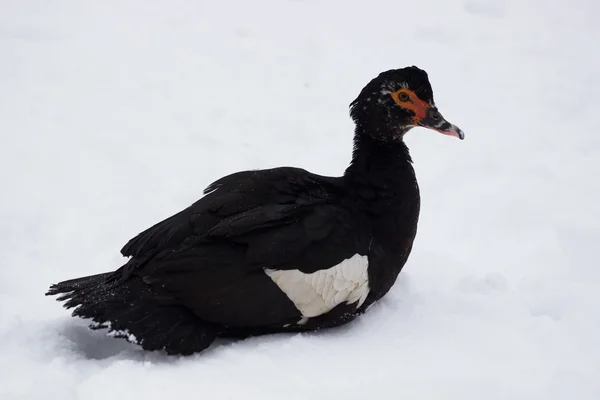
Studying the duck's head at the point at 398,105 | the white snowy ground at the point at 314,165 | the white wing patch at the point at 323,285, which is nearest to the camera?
the white snowy ground at the point at 314,165

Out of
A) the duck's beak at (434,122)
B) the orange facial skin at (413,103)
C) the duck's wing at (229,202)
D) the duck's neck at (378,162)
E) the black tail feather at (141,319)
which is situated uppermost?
the orange facial skin at (413,103)

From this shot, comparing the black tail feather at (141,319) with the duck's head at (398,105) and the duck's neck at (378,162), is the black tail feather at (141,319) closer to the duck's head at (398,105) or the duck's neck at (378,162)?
the duck's neck at (378,162)

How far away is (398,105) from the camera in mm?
4051

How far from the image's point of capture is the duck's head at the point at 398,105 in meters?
4.05

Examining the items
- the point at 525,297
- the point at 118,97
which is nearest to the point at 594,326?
the point at 525,297

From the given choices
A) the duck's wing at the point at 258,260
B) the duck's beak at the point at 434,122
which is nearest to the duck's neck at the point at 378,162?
the duck's beak at the point at 434,122

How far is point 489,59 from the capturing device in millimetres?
7715

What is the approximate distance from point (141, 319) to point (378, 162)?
1.51 metres

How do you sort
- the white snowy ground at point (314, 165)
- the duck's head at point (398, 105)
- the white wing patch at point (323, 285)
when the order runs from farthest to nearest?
1. the duck's head at point (398, 105)
2. the white wing patch at point (323, 285)
3. the white snowy ground at point (314, 165)

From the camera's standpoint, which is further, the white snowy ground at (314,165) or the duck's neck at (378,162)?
the duck's neck at (378,162)

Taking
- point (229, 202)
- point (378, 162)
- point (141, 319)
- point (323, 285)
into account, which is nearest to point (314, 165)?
point (378, 162)

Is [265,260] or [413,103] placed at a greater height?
[413,103]

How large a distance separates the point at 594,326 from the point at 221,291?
1.79 metres

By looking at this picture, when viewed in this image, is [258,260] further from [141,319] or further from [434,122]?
[434,122]
